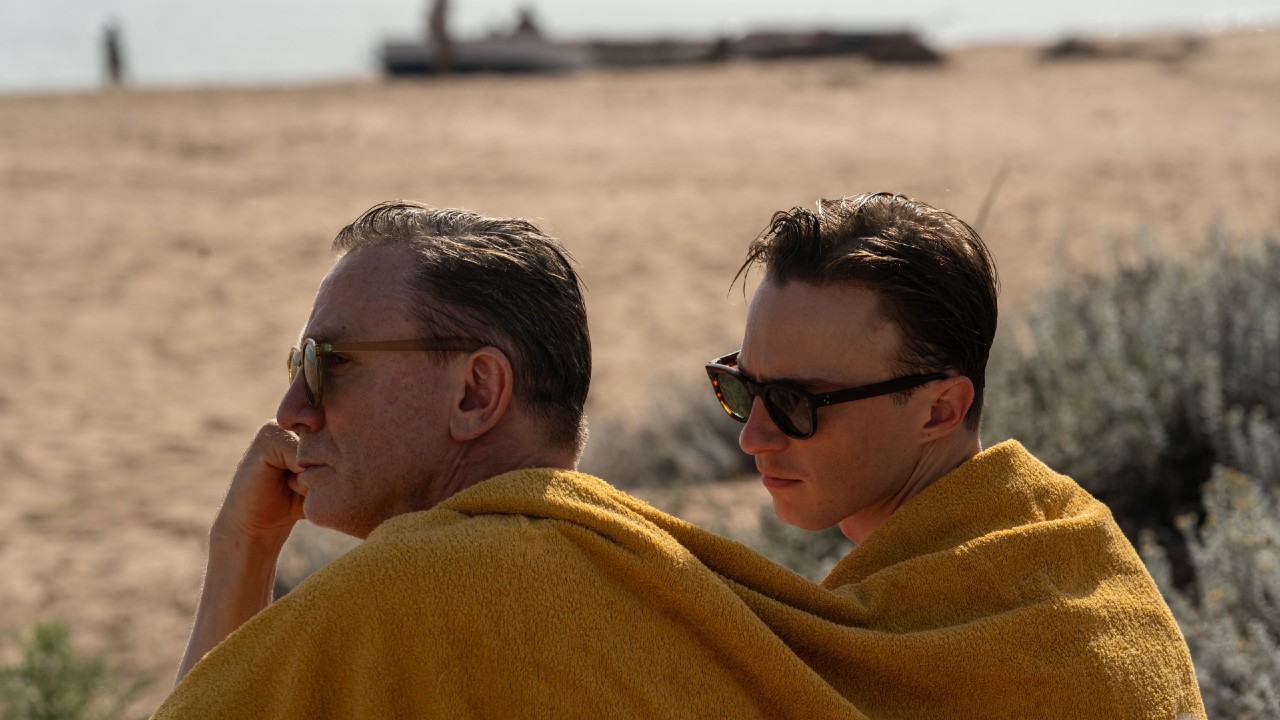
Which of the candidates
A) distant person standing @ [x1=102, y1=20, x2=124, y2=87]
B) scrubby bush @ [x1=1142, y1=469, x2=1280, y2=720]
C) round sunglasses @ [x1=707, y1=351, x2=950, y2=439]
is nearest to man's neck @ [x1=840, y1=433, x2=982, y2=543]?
round sunglasses @ [x1=707, y1=351, x2=950, y2=439]

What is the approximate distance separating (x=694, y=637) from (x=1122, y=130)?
1744 centimetres

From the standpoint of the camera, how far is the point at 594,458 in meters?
6.16

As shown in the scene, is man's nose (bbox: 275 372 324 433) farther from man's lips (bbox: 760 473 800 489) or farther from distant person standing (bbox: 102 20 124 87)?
distant person standing (bbox: 102 20 124 87)

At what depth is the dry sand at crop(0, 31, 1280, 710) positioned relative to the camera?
7461 mm

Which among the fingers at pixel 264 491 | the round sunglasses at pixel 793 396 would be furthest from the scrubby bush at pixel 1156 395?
the fingers at pixel 264 491

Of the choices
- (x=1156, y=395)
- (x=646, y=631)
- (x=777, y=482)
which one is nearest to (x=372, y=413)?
(x=646, y=631)

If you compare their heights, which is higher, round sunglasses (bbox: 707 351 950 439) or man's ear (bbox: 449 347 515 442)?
man's ear (bbox: 449 347 515 442)

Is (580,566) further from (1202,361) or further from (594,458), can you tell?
(594,458)

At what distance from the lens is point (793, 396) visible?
6.36 ft

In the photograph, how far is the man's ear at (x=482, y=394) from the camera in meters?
1.72

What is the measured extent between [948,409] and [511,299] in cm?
63

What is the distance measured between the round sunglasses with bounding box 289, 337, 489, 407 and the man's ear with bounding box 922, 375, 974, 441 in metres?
0.63

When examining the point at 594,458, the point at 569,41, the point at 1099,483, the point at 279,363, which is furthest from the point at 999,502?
the point at 569,41

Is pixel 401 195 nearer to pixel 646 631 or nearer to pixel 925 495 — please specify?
pixel 925 495
